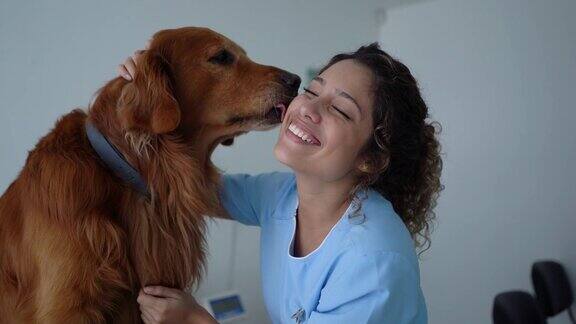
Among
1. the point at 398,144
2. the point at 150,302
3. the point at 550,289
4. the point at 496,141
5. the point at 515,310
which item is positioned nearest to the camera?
the point at 150,302

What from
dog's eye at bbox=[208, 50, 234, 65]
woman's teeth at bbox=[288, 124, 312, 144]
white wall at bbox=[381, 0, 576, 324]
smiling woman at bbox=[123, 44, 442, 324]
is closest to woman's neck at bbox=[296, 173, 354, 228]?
smiling woman at bbox=[123, 44, 442, 324]

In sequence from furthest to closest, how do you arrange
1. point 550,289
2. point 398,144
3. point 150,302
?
1. point 550,289
2. point 398,144
3. point 150,302

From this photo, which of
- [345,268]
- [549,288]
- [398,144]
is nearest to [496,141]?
[549,288]

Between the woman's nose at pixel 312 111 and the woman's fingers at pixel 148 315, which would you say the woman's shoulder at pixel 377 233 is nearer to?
the woman's nose at pixel 312 111

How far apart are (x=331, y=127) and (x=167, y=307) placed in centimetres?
57

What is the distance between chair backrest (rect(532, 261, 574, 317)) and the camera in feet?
6.11

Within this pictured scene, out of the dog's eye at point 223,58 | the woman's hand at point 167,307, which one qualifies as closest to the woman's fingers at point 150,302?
the woman's hand at point 167,307

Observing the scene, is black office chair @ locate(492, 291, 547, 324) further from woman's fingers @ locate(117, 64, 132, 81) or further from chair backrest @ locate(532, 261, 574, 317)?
woman's fingers @ locate(117, 64, 132, 81)

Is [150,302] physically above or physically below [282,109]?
below

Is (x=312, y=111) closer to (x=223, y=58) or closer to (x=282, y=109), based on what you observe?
(x=282, y=109)

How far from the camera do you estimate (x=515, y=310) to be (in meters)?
1.42

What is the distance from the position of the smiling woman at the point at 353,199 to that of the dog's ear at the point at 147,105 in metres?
0.11

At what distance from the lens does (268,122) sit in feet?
3.86

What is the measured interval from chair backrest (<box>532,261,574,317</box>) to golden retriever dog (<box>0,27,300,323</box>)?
4.78ft
